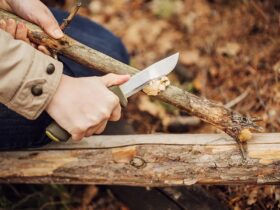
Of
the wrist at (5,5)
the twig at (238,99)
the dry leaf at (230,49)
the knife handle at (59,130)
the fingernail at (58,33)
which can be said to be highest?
the wrist at (5,5)

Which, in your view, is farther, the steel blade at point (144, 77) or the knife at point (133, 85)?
the steel blade at point (144, 77)

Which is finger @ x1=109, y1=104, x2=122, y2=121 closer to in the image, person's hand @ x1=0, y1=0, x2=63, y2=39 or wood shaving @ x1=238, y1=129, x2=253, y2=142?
person's hand @ x1=0, y1=0, x2=63, y2=39

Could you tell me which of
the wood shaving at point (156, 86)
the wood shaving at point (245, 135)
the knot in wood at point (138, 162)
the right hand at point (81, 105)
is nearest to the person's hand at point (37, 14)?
the right hand at point (81, 105)

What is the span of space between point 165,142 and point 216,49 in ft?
5.29

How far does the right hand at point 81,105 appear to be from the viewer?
1603mm

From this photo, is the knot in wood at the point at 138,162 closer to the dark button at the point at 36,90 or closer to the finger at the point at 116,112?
the finger at the point at 116,112

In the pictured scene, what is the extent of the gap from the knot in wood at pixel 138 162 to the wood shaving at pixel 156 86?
1.24 ft

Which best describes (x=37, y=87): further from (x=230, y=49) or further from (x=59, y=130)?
(x=230, y=49)

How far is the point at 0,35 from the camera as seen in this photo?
1566 mm

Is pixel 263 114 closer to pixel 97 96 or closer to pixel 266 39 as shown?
pixel 266 39

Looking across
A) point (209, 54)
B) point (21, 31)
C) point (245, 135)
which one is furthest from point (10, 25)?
point (209, 54)

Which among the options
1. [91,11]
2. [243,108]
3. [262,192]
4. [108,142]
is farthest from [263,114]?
[91,11]

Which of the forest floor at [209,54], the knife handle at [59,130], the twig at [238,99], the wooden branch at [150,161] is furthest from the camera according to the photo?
the twig at [238,99]

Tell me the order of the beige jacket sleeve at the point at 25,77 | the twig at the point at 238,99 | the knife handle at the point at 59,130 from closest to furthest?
the beige jacket sleeve at the point at 25,77 → the knife handle at the point at 59,130 → the twig at the point at 238,99
